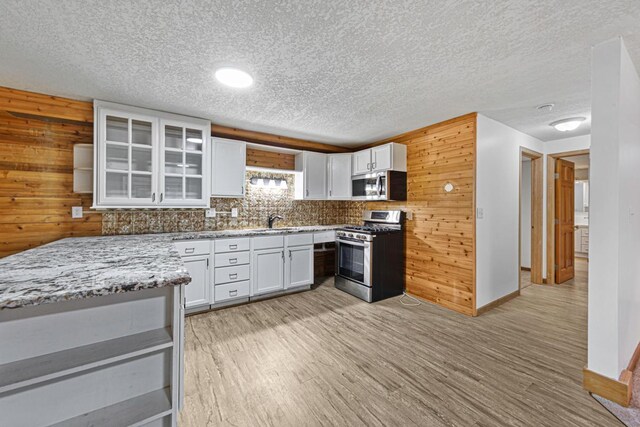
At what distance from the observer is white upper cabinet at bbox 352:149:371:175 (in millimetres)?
4184

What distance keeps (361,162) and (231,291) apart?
2.77 metres

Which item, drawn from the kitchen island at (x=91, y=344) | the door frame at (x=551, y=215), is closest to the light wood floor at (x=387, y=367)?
the kitchen island at (x=91, y=344)

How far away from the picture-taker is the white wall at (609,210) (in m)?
1.73

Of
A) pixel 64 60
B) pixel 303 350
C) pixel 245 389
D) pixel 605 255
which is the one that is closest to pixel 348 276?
pixel 303 350

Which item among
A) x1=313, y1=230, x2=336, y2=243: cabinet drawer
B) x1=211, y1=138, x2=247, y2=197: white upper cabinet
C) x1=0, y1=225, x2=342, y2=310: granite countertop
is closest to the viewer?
x1=0, y1=225, x2=342, y2=310: granite countertop

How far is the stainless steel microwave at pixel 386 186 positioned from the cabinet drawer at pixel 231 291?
7.30 ft

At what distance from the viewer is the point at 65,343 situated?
112cm

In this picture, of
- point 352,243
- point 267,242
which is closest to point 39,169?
point 267,242

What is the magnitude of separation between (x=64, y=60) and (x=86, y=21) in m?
0.70

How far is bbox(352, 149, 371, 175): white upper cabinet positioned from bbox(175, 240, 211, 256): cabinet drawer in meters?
2.55

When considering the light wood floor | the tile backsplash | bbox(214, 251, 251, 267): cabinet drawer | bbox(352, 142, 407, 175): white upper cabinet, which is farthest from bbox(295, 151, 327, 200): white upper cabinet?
the light wood floor

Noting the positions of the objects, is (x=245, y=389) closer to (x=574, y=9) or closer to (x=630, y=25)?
(x=574, y=9)

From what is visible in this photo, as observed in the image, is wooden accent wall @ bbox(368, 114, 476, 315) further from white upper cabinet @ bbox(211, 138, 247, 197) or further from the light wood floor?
white upper cabinet @ bbox(211, 138, 247, 197)

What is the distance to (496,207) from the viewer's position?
3.34 meters
